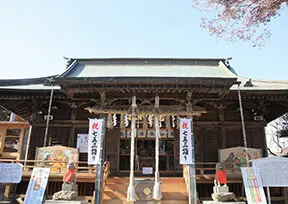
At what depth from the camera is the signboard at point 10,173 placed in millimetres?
7336

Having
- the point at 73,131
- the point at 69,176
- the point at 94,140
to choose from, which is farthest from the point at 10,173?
the point at 73,131

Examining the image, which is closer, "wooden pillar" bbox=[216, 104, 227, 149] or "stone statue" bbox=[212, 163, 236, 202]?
"stone statue" bbox=[212, 163, 236, 202]

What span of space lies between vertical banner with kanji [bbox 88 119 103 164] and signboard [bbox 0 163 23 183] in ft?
7.99

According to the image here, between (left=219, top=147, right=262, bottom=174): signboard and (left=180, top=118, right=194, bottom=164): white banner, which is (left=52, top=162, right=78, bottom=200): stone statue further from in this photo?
(left=219, top=147, right=262, bottom=174): signboard

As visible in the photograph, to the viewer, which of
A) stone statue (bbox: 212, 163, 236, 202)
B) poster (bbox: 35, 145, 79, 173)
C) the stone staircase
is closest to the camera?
stone statue (bbox: 212, 163, 236, 202)

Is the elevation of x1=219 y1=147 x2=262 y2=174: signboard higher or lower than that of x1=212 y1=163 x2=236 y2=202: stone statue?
higher

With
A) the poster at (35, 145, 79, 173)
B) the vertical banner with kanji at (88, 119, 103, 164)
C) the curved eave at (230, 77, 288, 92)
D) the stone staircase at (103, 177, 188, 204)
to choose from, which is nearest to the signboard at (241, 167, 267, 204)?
the stone staircase at (103, 177, 188, 204)

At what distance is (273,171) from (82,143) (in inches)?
305

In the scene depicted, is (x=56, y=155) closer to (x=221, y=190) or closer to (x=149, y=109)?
(x=149, y=109)

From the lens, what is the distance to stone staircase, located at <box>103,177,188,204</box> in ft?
24.7

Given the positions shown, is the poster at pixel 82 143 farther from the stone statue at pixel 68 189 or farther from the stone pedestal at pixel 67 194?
the stone pedestal at pixel 67 194

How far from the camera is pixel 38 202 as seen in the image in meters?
6.93

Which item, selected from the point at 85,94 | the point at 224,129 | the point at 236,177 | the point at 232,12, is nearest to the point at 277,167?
the point at 236,177

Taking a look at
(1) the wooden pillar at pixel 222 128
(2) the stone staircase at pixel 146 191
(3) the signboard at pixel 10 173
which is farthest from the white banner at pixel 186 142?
(3) the signboard at pixel 10 173
